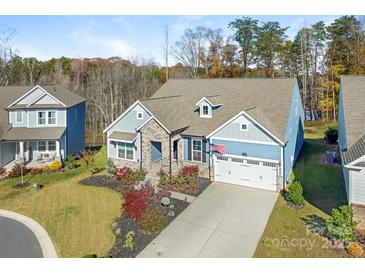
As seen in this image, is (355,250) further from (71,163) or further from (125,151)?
(71,163)

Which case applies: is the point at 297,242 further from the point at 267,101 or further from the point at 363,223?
the point at 267,101

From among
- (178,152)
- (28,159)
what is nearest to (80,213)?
(178,152)

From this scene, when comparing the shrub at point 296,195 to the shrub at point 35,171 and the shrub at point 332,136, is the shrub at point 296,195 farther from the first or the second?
the shrub at point 35,171

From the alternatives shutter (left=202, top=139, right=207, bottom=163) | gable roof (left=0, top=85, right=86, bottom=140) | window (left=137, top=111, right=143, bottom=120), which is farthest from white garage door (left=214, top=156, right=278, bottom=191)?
gable roof (left=0, top=85, right=86, bottom=140)

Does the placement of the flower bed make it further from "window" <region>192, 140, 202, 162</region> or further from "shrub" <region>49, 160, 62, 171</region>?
"shrub" <region>49, 160, 62, 171</region>

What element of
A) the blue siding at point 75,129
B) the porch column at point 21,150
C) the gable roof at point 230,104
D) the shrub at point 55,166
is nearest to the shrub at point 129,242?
the gable roof at point 230,104

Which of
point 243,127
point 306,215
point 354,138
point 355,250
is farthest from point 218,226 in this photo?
point 354,138

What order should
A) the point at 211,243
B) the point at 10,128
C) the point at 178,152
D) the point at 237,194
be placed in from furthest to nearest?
1. the point at 10,128
2. the point at 178,152
3. the point at 237,194
4. the point at 211,243
